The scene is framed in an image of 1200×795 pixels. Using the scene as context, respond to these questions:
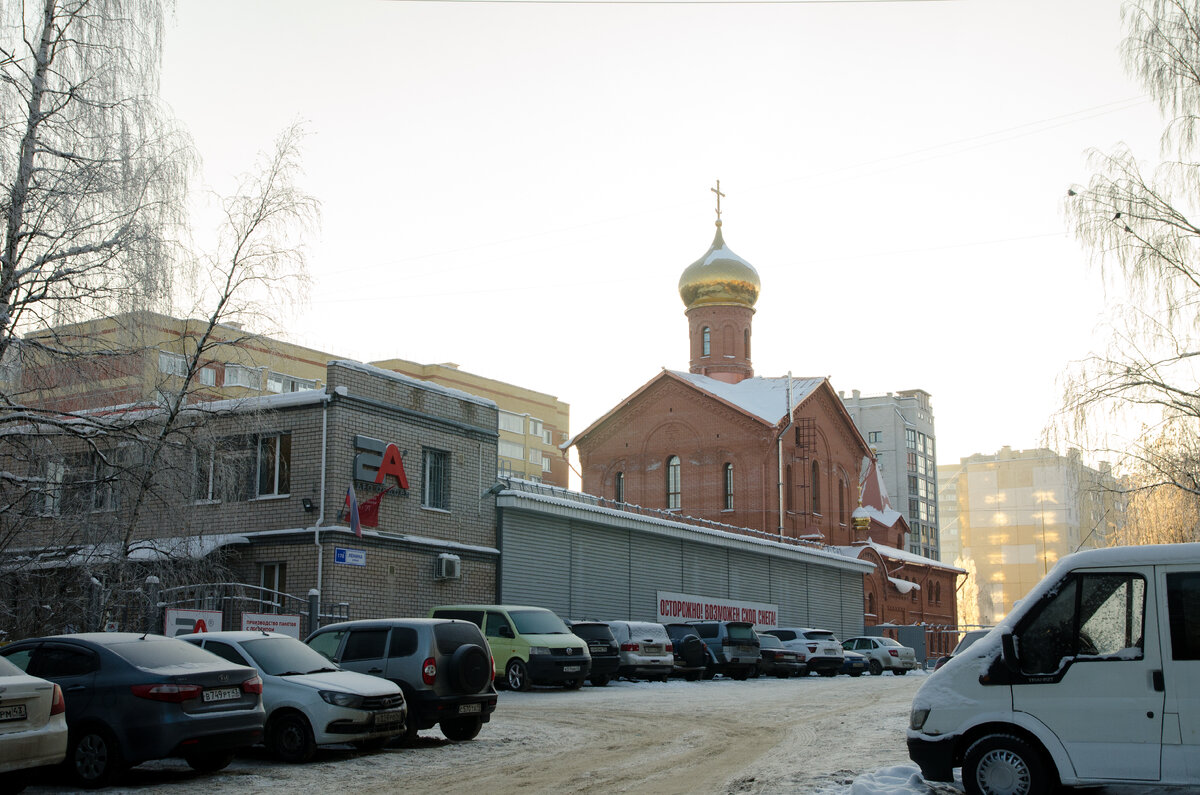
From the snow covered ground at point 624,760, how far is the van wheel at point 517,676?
312cm

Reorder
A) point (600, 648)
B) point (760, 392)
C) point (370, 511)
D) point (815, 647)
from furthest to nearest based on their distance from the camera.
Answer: point (760, 392) → point (815, 647) → point (600, 648) → point (370, 511)

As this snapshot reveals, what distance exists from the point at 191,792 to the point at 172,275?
7.51 metres

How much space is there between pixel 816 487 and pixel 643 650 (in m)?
29.1

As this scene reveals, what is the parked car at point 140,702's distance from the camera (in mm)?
10750

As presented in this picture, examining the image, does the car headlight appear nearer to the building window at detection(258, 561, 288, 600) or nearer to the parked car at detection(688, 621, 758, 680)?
the building window at detection(258, 561, 288, 600)

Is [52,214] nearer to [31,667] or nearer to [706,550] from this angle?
[31,667]

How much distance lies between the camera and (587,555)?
32.8 meters

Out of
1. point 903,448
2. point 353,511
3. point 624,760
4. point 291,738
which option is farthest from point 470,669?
point 903,448

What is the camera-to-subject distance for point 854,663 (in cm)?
3700

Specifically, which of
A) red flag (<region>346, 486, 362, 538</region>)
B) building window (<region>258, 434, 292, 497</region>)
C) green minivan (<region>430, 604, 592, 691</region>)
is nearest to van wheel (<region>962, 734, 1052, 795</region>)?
green minivan (<region>430, 604, 592, 691</region>)

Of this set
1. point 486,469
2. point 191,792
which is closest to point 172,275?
point 191,792

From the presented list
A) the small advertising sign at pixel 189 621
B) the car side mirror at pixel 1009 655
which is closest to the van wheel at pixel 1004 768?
the car side mirror at pixel 1009 655

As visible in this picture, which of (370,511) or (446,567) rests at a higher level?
(370,511)

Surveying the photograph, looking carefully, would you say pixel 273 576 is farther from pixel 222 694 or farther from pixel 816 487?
pixel 816 487
